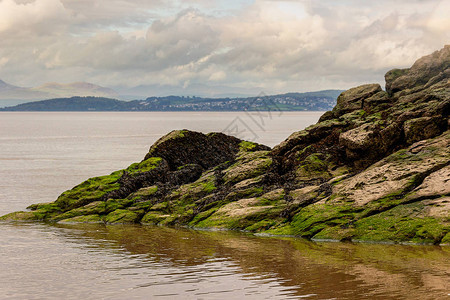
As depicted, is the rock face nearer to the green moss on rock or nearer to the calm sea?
the green moss on rock

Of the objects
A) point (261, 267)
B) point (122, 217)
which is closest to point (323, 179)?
point (261, 267)

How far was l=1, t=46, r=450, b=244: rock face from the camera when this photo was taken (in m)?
26.2

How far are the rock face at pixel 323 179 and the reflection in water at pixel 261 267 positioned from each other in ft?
6.53

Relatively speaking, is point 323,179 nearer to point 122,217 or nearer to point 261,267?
point 261,267

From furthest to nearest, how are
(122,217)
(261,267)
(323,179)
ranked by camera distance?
(122,217) < (323,179) < (261,267)

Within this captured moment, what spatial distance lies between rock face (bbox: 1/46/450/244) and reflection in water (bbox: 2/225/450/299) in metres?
1.99

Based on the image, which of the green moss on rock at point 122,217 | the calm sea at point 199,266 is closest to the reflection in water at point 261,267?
the calm sea at point 199,266

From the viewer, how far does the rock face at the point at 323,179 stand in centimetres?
2620

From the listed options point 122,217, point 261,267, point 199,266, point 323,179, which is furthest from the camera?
point 122,217

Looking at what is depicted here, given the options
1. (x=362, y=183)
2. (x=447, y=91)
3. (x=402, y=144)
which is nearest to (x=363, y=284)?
(x=362, y=183)

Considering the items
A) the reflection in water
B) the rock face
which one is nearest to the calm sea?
the reflection in water

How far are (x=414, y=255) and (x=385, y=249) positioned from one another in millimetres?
1734

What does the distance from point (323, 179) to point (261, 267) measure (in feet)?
43.5

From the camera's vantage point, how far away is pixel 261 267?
20.9 metres
